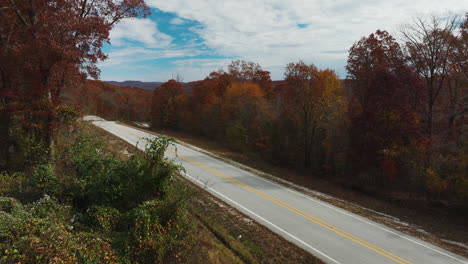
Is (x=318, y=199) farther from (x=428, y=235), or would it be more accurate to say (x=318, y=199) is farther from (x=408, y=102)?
(x=408, y=102)

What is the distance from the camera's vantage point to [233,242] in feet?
31.5

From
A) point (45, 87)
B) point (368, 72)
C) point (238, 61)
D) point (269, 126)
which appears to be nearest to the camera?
point (45, 87)

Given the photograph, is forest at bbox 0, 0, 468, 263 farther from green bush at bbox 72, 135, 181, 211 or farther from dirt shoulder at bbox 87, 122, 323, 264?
dirt shoulder at bbox 87, 122, 323, 264

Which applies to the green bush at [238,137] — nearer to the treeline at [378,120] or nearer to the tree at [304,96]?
the treeline at [378,120]

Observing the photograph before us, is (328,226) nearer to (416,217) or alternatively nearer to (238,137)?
(416,217)

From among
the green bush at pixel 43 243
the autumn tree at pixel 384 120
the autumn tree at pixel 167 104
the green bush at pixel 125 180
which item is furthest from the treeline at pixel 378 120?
the autumn tree at pixel 167 104

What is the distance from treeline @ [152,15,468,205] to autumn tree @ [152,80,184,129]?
2226 centimetres

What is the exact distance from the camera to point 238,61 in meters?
47.4

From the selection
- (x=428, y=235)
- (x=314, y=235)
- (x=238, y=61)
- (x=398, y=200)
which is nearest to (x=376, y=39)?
(x=398, y=200)

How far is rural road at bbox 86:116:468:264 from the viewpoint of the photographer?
9.63m

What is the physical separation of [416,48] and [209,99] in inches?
1308

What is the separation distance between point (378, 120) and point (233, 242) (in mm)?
15910

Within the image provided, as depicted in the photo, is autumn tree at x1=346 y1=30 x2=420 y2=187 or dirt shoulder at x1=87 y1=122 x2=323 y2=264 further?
autumn tree at x1=346 y1=30 x2=420 y2=187

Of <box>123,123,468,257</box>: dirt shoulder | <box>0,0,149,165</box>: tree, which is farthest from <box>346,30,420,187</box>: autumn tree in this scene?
<box>0,0,149,165</box>: tree
